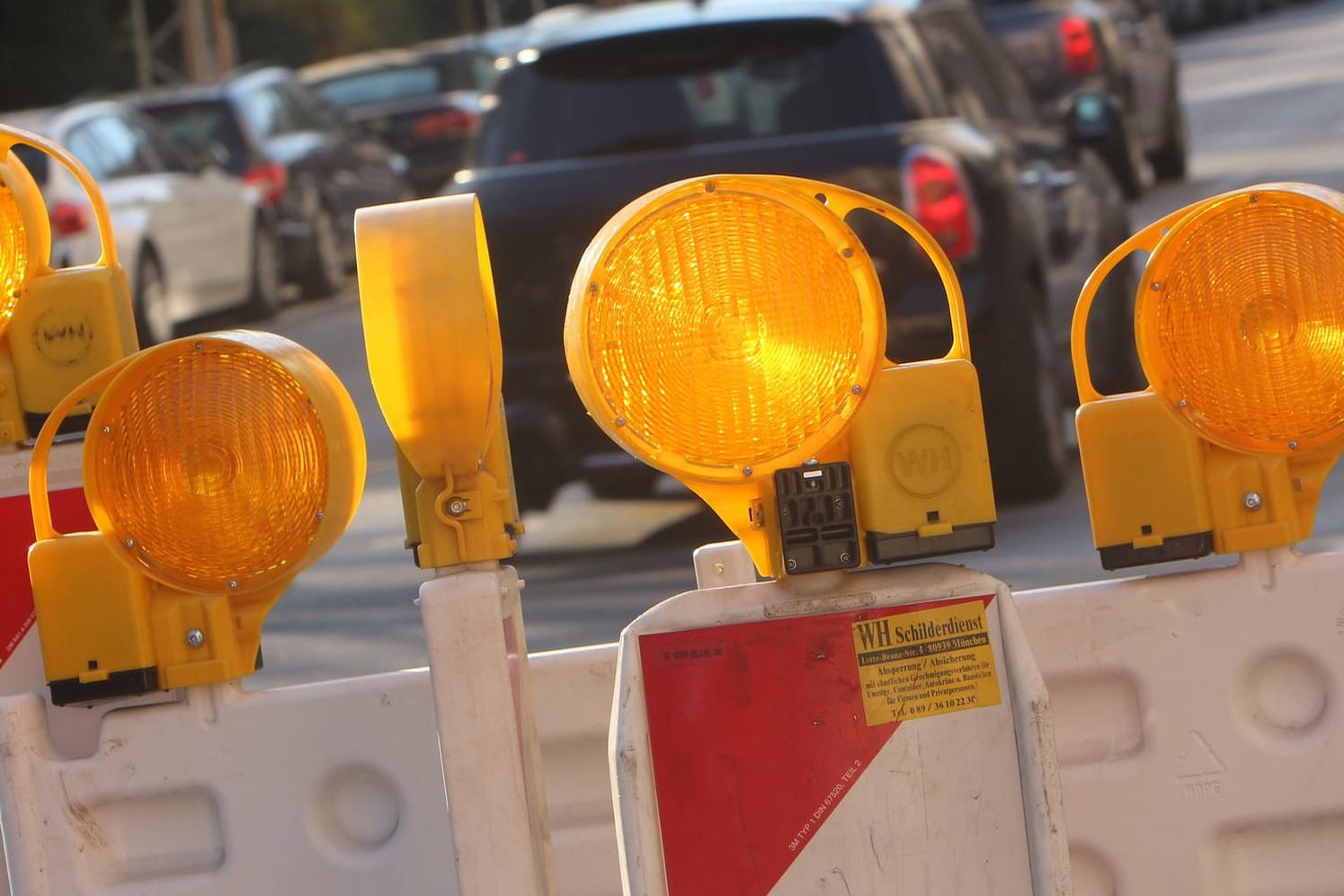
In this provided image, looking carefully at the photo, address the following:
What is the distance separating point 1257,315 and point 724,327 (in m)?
0.77

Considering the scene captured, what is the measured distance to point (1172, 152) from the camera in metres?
19.8

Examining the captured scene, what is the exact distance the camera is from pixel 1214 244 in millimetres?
3127

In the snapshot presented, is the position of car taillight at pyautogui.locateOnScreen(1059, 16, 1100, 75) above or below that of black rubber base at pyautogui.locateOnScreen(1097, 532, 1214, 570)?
above

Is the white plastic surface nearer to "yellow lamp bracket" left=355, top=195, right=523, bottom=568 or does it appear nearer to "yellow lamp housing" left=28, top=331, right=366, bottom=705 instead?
"yellow lamp bracket" left=355, top=195, right=523, bottom=568

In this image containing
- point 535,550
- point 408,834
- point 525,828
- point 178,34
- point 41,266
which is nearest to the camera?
point 525,828

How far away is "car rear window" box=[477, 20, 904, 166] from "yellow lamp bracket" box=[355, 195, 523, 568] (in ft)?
16.0

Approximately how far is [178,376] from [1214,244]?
1350mm

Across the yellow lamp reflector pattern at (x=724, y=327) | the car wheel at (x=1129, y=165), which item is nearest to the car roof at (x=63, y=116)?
the car wheel at (x=1129, y=165)

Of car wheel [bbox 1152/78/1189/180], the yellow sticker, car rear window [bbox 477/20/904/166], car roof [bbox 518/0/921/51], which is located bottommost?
the yellow sticker

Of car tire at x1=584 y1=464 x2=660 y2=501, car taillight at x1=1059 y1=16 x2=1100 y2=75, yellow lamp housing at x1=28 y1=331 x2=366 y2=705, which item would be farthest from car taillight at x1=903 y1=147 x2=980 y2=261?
car taillight at x1=1059 y1=16 x2=1100 y2=75

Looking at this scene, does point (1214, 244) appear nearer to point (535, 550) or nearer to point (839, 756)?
point (839, 756)

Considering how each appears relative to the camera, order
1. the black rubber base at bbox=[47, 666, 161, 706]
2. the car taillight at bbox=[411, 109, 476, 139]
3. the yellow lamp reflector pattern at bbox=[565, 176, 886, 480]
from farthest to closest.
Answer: the car taillight at bbox=[411, 109, 476, 139], the black rubber base at bbox=[47, 666, 161, 706], the yellow lamp reflector pattern at bbox=[565, 176, 886, 480]

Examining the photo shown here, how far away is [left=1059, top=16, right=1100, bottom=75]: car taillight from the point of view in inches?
701

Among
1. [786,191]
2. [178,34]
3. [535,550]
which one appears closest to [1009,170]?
[535,550]
